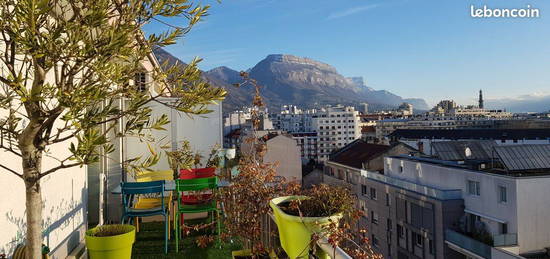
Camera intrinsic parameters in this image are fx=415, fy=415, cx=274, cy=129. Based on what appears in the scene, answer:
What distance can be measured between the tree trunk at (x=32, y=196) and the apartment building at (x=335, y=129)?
100942 millimetres

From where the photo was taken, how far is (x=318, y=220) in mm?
2283

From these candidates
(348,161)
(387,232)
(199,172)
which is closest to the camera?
(199,172)

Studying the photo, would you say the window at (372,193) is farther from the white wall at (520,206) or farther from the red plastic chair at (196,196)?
the red plastic chair at (196,196)

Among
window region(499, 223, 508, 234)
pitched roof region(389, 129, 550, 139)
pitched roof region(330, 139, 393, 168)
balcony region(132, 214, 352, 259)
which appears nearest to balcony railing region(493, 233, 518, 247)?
window region(499, 223, 508, 234)

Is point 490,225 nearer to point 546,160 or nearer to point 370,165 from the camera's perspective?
point 546,160

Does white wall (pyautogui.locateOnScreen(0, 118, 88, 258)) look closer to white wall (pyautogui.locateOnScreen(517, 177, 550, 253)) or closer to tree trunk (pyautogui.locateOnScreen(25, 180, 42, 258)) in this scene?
tree trunk (pyautogui.locateOnScreen(25, 180, 42, 258))

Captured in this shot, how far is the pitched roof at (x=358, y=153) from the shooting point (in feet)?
113

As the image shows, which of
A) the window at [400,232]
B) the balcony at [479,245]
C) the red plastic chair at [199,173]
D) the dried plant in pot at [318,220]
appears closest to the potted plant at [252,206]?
the dried plant in pot at [318,220]

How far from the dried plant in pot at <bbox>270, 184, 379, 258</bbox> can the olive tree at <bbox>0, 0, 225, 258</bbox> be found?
850 mm

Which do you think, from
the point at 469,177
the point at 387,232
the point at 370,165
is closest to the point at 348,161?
the point at 370,165

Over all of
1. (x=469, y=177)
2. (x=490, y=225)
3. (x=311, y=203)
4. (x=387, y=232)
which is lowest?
A: (x=387, y=232)

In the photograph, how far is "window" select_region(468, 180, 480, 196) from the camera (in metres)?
20.8

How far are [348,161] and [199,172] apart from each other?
31106 millimetres

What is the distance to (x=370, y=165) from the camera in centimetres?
3381
